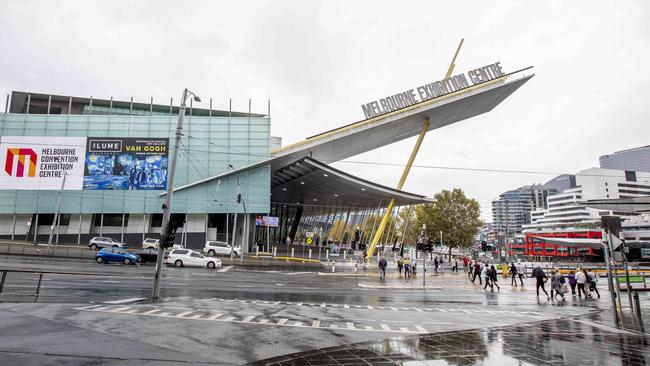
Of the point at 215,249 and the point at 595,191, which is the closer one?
the point at 215,249

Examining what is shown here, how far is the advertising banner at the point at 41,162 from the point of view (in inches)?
1996

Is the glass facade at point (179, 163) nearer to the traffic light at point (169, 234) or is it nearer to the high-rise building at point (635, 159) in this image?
the traffic light at point (169, 234)

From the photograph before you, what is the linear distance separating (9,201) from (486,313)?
62210 millimetres

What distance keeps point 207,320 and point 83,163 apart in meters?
51.6

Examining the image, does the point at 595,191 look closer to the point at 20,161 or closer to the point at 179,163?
the point at 179,163

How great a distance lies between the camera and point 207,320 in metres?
10.5

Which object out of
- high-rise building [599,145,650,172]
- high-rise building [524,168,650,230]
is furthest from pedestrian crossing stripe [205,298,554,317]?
high-rise building [599,145,650,172]

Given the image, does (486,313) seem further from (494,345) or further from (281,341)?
(281,341)

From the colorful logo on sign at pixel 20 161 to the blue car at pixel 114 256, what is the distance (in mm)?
30602

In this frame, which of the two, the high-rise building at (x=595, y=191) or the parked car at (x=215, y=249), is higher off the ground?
the high-rise building at (x=595, y=191)

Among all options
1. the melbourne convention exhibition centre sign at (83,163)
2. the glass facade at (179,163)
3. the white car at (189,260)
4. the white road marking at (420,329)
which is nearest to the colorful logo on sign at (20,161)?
the melbourne convention exhibition centre sign at (83,163)

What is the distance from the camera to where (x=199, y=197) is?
52094 millimetres

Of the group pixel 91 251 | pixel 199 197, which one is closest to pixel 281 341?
pixel 91 251

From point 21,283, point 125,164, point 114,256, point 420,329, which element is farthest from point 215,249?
point 420,329
